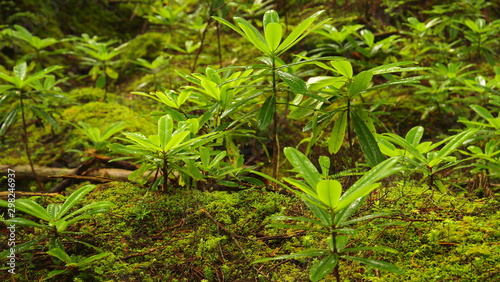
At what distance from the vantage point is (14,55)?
17.0ft

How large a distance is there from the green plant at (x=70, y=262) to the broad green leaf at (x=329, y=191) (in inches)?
37.0

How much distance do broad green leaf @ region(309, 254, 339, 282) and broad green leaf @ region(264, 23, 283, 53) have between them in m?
1.11

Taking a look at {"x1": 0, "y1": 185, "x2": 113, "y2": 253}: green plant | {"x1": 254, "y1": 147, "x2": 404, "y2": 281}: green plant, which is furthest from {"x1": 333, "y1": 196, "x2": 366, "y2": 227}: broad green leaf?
{"x1": 0, "y1": 185, "x2": 113, "y2": 253}: green plant

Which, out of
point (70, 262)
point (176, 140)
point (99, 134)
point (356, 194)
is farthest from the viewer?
point (99, 134)

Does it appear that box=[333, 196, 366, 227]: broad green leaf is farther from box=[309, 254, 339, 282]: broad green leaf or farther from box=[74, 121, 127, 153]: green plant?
box=[74, 121, 127, 153]: green plant

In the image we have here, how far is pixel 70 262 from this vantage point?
145 cm

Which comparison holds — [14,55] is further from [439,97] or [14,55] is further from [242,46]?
[439,97]


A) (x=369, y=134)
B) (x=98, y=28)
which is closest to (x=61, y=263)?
(x=369, y=134)

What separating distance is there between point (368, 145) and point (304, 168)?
0.69 metres

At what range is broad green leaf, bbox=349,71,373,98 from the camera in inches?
70.9

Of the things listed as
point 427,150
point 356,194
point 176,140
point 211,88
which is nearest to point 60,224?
point 176,140

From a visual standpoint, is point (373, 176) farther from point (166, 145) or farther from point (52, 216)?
point (52, 216)

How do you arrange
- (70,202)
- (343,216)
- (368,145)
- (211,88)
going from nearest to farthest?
(343,216), (70,202), (368,145), (211,88)

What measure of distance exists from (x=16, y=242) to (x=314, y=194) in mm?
1469
